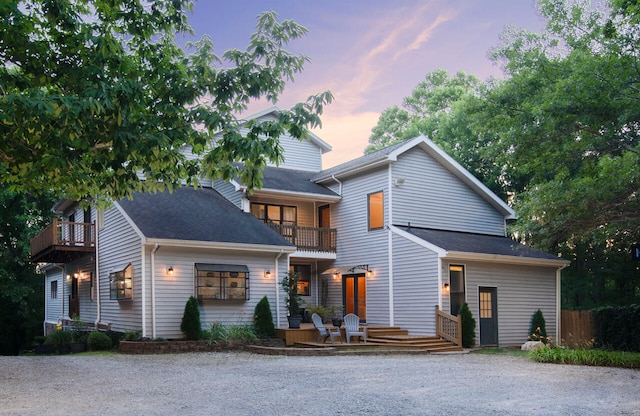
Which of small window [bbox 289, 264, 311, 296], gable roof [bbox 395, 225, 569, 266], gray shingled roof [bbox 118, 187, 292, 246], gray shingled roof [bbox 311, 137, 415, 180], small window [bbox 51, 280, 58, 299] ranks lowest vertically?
small window [bbox 51, 280, 58, 299]

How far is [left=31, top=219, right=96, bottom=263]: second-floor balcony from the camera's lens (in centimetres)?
2178

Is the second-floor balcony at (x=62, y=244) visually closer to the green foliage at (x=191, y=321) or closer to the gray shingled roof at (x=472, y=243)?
the green foliage at (x=191, y=321)

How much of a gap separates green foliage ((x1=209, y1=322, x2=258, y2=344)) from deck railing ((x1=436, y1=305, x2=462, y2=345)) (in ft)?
18.0

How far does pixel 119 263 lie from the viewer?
781 inches

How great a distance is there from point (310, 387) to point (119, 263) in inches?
459

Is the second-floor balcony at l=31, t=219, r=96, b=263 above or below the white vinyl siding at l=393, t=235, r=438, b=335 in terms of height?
above

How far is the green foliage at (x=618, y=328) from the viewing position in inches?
622

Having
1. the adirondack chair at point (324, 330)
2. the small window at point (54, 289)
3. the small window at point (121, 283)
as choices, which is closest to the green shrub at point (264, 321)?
the adirondack chair at point (324, 330)

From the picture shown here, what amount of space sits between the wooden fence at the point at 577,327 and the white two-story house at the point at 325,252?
138 cm

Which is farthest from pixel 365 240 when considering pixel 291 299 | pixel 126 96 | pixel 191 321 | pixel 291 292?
pixel 126 96

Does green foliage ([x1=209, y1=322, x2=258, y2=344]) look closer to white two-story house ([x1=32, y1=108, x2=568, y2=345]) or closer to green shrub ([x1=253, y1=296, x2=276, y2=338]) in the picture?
green shrub ([x1=253, y1=296, x2=276, y2=338])

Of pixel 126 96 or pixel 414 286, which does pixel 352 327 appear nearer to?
pixel 414 286

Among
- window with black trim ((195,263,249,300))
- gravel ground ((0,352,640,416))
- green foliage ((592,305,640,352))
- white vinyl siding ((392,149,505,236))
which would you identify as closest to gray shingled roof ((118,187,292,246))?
window with black trim ((195,263,249,300))

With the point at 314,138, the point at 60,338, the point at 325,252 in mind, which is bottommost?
the point at 60,338
